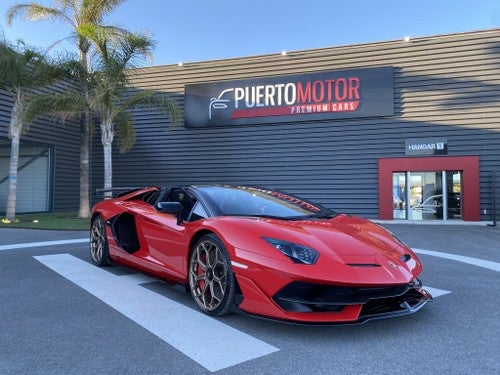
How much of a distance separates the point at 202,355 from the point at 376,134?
14044 millimetres

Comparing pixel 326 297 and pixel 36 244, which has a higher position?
pixel 326 297

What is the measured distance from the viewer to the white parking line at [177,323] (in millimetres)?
3074

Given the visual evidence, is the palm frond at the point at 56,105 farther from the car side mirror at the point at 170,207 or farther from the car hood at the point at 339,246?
the car hood at the point at 339,246

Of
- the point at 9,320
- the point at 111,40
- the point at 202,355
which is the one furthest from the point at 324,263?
the point at 111,40

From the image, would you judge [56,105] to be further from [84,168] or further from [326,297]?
[326,297]

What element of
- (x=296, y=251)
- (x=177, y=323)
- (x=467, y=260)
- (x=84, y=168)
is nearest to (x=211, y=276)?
(x=177, y=323)

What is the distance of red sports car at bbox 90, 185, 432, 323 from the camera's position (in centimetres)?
323

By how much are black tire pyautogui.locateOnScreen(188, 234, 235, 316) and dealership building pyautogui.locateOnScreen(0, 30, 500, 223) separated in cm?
1275

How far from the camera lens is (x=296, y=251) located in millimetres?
3400

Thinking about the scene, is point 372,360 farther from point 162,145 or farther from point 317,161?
point 162,145

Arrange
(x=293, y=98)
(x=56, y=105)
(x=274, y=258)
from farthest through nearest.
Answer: (x=293, y=98), (x=56, y=105), (x=274, y=258)

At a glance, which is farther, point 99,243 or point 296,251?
point 99,243

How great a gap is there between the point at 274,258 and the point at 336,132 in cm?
1351

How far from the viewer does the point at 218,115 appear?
58.1 ft
